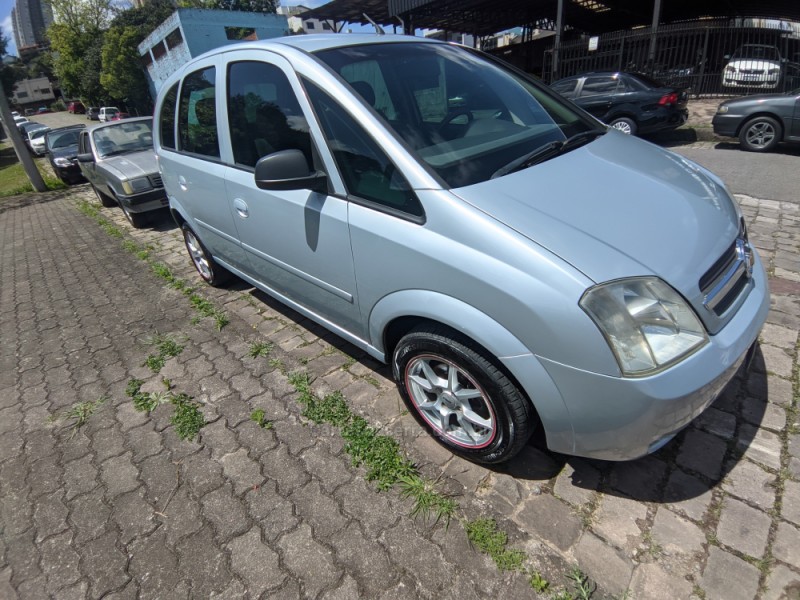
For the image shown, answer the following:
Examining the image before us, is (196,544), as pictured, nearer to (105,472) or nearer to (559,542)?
(105,472)

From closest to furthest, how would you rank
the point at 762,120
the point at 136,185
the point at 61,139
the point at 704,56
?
1. the point at 136,185
2. the point at 762,120
3. the point at 704,56
4. the point at 61,139

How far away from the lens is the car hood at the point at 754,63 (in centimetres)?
1180

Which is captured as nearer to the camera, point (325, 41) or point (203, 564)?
point (203, 564)

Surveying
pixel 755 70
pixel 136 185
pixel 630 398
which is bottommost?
pixel 630 398

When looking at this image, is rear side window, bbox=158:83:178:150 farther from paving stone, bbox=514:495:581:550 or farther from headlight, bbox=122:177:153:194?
paving stone, bbox=514:495:581:550

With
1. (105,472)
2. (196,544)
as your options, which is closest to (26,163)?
(105,472)

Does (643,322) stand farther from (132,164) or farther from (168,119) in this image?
(132,164)

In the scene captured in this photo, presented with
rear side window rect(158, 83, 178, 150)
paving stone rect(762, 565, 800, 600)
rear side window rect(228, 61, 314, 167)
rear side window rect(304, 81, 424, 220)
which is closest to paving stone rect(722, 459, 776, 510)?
paving stone rect(762, 565, 800, 600)

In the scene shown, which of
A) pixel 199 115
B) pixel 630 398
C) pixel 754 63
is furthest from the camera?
pixel 754 63

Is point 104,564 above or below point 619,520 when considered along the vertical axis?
below

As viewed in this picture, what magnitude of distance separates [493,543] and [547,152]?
1.80m

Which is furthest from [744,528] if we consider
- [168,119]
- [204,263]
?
[168,119]

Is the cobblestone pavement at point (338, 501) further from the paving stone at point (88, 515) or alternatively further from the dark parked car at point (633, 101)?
the dark parked car at point (633, 101)

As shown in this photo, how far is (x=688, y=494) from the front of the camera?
1929mm
